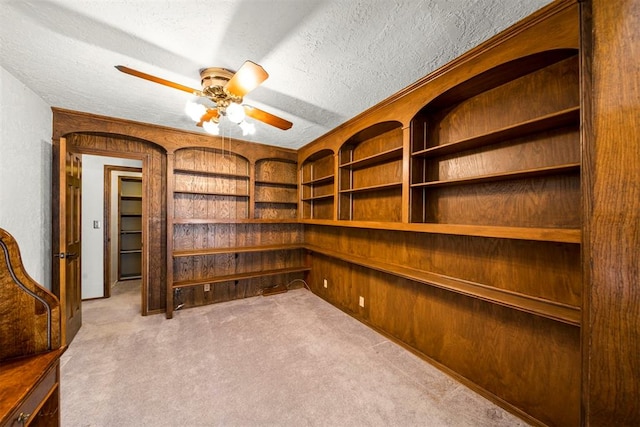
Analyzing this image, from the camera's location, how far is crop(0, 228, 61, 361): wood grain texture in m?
1.02

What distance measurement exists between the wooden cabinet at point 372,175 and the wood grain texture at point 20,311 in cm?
246

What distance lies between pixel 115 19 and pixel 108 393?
250 centimetres

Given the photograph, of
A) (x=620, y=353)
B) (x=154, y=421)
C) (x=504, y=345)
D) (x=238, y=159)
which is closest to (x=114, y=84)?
(x=238, y=159)

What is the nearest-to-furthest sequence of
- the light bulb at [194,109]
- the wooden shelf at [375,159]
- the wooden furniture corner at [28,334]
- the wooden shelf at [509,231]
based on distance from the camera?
the wooden furniture corner at [28,334] < the wooden shelf at [509,231] < the light bulb at [194,109] < the wooden shelf at [375,159]

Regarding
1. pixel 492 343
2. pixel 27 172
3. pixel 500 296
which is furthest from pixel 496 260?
pixel 27 172

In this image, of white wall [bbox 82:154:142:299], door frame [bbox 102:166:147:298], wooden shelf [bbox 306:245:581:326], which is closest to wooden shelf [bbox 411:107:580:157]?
wooden shelf [bbox 306:245:581:326]

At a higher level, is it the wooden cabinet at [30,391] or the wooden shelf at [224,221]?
the wooden shelf at [224,221]

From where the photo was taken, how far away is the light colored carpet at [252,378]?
1641 mm

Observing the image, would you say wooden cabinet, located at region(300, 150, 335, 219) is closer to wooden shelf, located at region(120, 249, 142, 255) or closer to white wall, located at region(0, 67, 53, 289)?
white wall, located at region(0, 67, 53, 289)

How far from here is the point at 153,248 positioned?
10.9 feet

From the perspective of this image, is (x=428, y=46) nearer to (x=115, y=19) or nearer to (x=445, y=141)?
(x=445, y=141)

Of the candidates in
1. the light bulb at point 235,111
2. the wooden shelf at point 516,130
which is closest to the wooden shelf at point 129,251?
the light bulb at point 235,111

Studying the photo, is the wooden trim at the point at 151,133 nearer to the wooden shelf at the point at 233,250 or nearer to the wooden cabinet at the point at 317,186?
the wooden cabinet at the point at 317,186

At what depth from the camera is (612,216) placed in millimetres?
697
